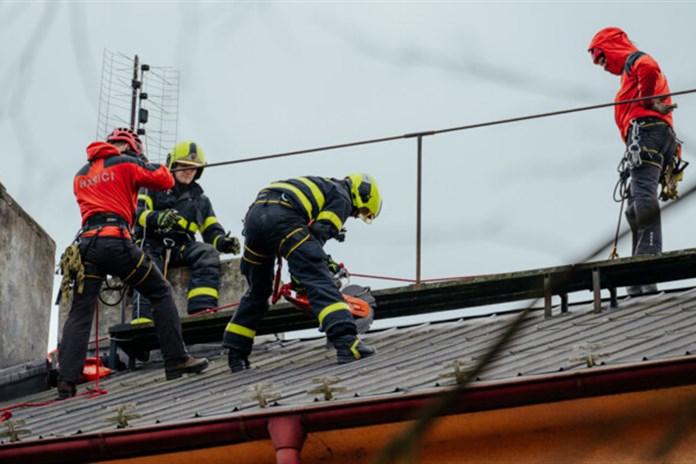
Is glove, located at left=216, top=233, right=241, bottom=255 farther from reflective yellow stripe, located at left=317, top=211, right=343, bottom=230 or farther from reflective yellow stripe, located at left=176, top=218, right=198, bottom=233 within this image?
reflective yellow stripe, located at left=317, top=211, right=343, bottom=230

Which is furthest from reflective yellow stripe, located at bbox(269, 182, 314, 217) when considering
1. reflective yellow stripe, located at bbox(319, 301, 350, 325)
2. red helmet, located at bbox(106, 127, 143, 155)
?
red helmet, located at bbox(106, 127, 143, 155)

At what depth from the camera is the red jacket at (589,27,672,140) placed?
31.3ft

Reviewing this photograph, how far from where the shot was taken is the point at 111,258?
29.2 feet

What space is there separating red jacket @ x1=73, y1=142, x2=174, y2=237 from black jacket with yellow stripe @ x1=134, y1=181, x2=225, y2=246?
1734 millimetres

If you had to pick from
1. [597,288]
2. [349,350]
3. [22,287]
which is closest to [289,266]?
A: [349,350]

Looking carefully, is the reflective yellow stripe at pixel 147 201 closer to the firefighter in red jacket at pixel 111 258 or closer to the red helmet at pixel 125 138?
the red helmet at pixel 125 138

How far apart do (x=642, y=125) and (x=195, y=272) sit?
3965 mm

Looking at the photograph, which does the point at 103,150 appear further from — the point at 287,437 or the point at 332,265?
the point at 287,437

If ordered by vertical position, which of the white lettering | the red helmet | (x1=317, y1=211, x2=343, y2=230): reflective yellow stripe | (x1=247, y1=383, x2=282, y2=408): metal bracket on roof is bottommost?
(x1=247, y1=383, x2=282, y2=408): metal bracket on roof

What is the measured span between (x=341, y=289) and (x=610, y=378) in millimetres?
3861

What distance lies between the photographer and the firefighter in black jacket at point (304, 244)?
8.22 meters

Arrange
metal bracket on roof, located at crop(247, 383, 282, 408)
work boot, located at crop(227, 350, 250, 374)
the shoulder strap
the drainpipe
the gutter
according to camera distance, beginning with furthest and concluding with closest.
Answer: the shoulder strap, work boot, located at crop(227, 350, 250, 374), metal bracket on roof, located at crop(247, 383, 282, 408), the drainpipe, the gutter

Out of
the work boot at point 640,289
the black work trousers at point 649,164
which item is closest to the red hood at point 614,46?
the black work trousers at point 649,164

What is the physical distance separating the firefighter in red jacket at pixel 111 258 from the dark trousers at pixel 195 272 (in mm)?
1791
